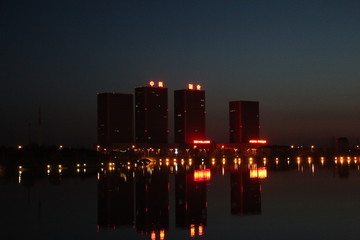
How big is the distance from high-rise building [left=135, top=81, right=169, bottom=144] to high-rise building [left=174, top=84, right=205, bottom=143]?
5.80 metres

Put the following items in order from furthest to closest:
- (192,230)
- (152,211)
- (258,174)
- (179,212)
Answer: (258,174) → (152,211) → (179,212) → (192,230)

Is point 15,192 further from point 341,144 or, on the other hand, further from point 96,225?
point 341,144

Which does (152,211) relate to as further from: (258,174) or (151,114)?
(151,114)

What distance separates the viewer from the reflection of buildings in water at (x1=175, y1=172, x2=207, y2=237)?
19125mm

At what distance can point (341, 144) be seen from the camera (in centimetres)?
17775

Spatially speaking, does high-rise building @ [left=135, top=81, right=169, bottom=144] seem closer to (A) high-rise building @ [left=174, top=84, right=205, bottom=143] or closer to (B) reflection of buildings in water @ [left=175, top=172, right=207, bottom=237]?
(A) high-rise building @ [left=174, top=84, right=205, bottom=143]

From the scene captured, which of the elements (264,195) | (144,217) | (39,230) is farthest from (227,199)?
(39,230)

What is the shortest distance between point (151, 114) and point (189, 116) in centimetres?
1473

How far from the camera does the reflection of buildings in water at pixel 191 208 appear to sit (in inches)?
753

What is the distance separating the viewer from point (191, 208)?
932 inches

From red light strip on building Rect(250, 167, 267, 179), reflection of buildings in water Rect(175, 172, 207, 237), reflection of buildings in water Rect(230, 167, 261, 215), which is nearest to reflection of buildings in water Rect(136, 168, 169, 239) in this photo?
reflection of buildings in water Rect(175, 172, 207, 237)

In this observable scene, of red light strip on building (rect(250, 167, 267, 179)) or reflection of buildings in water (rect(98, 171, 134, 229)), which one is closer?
reflection of buildings in water (rect(98, 171, 134, 229))

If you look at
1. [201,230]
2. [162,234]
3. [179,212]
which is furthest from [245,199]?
[162,234]

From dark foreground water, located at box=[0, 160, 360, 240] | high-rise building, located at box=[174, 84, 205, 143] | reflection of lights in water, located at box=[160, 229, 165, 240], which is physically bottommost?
reflection of lights in water, located at box=[160, 229, 165, 240]
